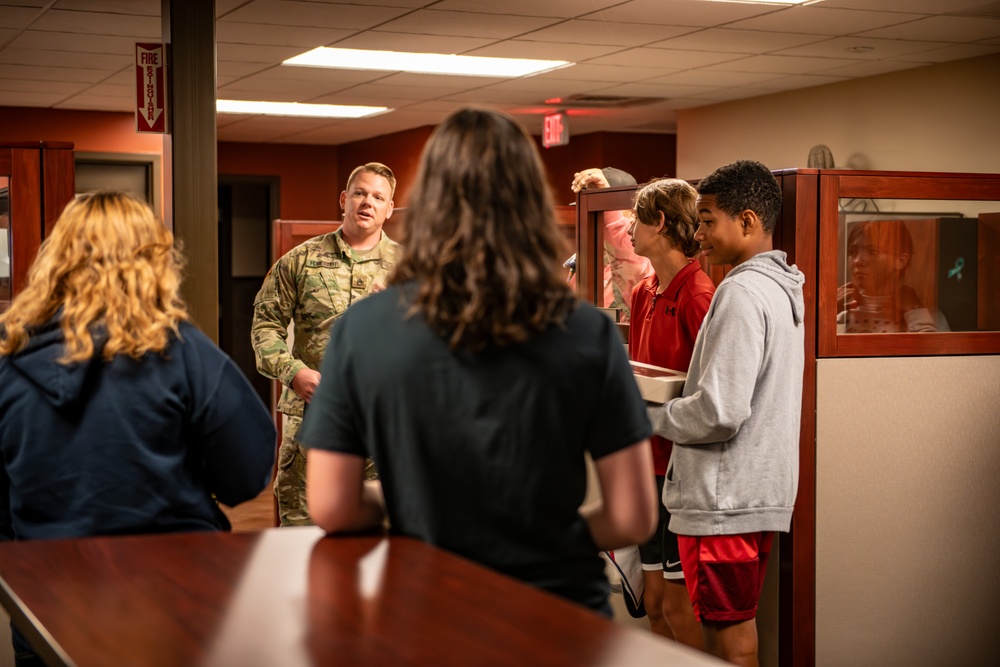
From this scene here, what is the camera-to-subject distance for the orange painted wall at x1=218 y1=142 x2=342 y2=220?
1208 cm

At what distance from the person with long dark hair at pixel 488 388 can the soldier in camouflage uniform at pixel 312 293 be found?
2.45m

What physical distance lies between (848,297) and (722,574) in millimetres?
908

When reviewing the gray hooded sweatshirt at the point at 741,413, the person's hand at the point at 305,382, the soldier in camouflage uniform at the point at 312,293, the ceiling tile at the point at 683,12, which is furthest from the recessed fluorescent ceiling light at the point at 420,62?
the gray hooded sweatshirt at the point at 741,413

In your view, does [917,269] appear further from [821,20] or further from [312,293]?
[821,20]

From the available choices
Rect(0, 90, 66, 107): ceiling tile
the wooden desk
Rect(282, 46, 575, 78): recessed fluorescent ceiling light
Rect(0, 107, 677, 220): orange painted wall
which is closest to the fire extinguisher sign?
Rect(282, 46, 575, 78): recessed fluorescent ceiling light

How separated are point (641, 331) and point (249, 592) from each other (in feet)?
7.05

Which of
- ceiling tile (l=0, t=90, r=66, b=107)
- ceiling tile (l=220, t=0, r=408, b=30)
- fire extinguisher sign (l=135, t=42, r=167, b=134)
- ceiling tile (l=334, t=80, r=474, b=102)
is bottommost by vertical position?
fire extinguisher sign (l=135, t=42, r=167, b=134)

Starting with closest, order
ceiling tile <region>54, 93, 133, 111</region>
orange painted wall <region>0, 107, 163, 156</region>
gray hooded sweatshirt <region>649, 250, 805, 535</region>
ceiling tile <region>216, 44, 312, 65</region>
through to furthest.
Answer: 1. gray hooded sweatshirt <region>649, 250, 805, 535</region>
2. ceiling tile <region>216, 44, 312, 65</region>
3. ceiling tile <region>54, 93, 133, 111</region>
4. orange painted wall <region>0, 107, 163, 156</region>

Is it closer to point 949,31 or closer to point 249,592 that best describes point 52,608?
point 249,592

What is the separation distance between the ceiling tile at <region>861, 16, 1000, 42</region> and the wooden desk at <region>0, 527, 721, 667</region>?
17.6 ft

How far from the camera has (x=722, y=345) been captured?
254 cm

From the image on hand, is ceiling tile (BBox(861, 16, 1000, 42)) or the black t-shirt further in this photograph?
ceiling tile (BBox(861, 16, 1000, 42))

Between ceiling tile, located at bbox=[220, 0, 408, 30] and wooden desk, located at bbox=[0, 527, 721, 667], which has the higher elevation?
ceiling tile, located at bbox=[220, 0, 408, 30]

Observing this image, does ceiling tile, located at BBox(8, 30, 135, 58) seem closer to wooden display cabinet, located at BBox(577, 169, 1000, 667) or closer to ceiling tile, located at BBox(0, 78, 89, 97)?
ceiling tile, located at BBox(0, 78, 89, 97)
